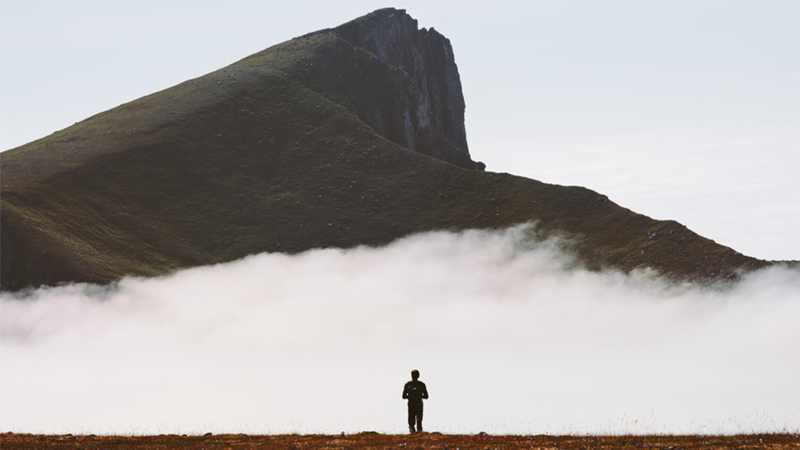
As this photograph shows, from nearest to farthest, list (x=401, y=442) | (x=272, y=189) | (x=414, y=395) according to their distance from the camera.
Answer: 1. (x=401, y=442)
2. (x=414, y=395)
3. (x=272, y=189)

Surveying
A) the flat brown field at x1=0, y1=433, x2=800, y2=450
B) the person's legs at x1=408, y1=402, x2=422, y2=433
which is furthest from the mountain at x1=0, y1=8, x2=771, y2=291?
the person's legs at x1=408, y1=402, x2=422, y2=433

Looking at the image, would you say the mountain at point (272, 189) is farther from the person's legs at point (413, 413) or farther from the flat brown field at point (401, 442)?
the person's legs at point (413, 413)

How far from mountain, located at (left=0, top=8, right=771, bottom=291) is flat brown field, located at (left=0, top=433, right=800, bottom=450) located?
255 feet

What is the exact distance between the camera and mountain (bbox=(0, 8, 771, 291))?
110m

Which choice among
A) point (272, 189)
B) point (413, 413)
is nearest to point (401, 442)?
point (413, 413)

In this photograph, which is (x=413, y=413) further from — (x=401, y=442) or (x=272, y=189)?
(x=272, y=189)

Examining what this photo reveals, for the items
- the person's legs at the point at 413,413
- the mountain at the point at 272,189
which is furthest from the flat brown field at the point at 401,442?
the mountain at the point at 272,189

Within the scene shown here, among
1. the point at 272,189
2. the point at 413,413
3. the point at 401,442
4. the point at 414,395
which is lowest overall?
the point at 401,442

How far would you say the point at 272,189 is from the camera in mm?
144250

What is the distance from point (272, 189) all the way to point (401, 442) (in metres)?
122

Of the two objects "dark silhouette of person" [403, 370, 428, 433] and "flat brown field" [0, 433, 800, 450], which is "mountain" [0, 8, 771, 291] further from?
"dark silhouette of person" [403, 370, 428, 433]

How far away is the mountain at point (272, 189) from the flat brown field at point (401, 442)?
255ft

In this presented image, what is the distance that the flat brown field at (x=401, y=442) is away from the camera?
23484 millimetres

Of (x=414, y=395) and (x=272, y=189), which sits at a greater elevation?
(x=272, y=189)
